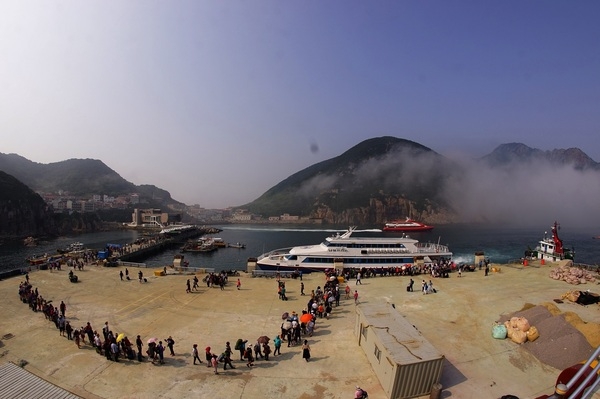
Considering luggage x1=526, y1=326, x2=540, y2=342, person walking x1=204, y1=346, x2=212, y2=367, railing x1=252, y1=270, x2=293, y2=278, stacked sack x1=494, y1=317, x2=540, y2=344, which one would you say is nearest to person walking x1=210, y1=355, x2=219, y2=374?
person walking x1=204, y1=346, x2=212, y2=367

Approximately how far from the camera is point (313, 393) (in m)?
14.1

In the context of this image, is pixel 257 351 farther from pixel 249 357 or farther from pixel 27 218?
pixel 27 218

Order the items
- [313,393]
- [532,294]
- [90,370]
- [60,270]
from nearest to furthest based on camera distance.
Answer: [313,393] < [90,370] < [532,294] < [60,270]

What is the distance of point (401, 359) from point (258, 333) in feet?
32.0

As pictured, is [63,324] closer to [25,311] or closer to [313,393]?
[25,311]

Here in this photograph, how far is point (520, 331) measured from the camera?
1836 cm

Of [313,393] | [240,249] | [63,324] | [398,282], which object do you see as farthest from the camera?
[240,249]

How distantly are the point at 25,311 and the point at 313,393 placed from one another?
77.0 feet

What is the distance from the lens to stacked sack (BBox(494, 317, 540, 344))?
1803 centimetres

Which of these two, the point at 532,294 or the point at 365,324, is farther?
the point at 532,294

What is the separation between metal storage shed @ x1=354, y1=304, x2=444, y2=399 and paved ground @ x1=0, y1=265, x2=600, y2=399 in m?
0.75

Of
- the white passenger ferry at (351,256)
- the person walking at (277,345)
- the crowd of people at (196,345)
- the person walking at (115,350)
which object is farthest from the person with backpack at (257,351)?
the white passenger ferry at (351,256)

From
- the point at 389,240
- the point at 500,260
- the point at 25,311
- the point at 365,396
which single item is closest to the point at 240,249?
the point at 389,240

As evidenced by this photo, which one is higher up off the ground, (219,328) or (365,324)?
(365,324)
